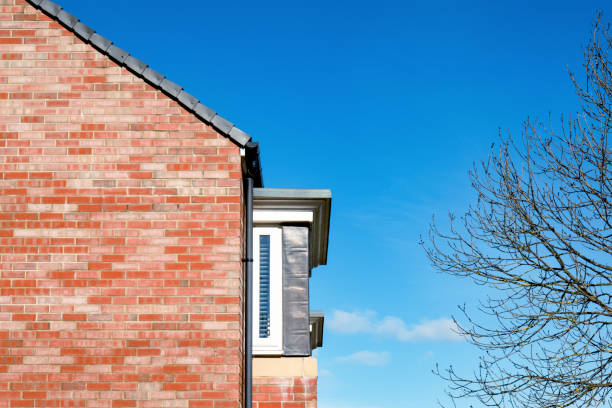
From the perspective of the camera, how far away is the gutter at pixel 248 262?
888cm

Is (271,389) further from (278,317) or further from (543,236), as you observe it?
(543,236)

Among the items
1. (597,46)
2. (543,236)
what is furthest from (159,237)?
(597,46)

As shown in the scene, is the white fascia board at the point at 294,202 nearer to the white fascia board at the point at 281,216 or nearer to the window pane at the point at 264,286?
the white fascia board at the point at 281,216

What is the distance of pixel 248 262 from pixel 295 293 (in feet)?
4.33

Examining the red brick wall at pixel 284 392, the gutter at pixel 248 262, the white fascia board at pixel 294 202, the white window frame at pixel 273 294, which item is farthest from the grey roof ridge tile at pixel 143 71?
the red brick wall at pixel 284 392

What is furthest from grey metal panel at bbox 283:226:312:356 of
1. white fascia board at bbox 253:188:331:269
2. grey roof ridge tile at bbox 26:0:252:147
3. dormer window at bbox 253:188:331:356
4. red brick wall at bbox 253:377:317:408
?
grey roof ridge tile at bbox 26:0:252:147

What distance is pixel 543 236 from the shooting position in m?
10.4

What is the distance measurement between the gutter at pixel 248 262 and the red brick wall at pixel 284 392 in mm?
962

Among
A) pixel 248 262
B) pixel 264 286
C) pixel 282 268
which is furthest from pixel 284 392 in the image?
pixel 248 262

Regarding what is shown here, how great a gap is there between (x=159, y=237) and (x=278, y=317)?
8.14 feet

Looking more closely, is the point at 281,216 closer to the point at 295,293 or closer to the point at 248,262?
the point at 295,293

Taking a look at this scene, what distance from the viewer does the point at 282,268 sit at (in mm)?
10344

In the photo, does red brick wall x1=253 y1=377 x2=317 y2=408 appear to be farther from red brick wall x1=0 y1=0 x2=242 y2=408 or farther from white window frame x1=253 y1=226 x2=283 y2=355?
red brick wall x1=0 y1=0 x2=242 y2=408

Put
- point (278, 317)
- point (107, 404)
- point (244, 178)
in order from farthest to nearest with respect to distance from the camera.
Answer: point (278, 317)
point (244, 178)
point (107, 404)
